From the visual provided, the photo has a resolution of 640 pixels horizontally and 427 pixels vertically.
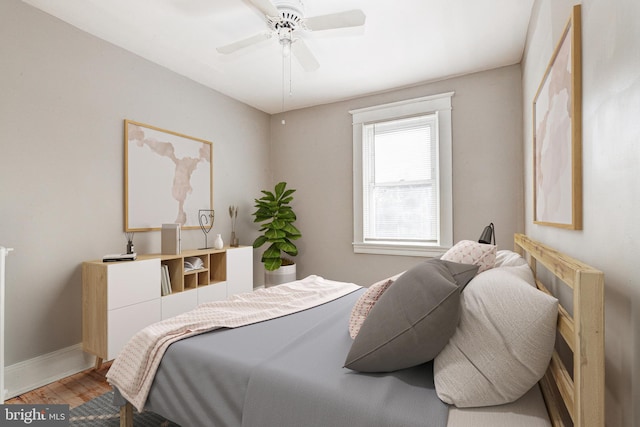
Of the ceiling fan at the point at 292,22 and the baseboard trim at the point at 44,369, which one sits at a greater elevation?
the ceiling fan at the point at 292,22

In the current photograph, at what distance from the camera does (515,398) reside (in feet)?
3.24

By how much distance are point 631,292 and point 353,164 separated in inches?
138

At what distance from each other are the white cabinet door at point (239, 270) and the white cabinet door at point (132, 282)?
0.89 m

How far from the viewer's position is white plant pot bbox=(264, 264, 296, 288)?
414cm

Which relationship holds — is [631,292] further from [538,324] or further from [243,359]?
[243,359]

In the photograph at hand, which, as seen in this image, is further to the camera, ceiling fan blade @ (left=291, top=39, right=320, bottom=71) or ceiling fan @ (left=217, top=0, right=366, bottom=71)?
ceiling fan blade @ (left=291, top=39, right=320, bottom=71)

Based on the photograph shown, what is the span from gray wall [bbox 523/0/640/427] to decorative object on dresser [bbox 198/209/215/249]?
135 inches

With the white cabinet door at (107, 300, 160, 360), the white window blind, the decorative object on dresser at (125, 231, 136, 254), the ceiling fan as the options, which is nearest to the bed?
the white cabinet door at (107, 300, 160, 360)

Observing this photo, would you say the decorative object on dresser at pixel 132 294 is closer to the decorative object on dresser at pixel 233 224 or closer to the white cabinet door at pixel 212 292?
the white cabinet door at pixel 212 292

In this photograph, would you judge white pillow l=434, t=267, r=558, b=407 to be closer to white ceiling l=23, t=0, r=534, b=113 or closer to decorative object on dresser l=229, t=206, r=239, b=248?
white ceiling l=23, t=0, r=534, b=113

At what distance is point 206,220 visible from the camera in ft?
12.5

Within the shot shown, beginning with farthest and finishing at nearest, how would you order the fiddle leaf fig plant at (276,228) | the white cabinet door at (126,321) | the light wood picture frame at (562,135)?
the fiddle leaf fig plant at (276,228), the white cabinet door at (126,321), the light wood picture frame at (562,135)

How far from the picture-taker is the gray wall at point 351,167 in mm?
3318

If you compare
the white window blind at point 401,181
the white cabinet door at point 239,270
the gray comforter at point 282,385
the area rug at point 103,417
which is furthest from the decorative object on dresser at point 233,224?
the gray comforter at point 282,385
